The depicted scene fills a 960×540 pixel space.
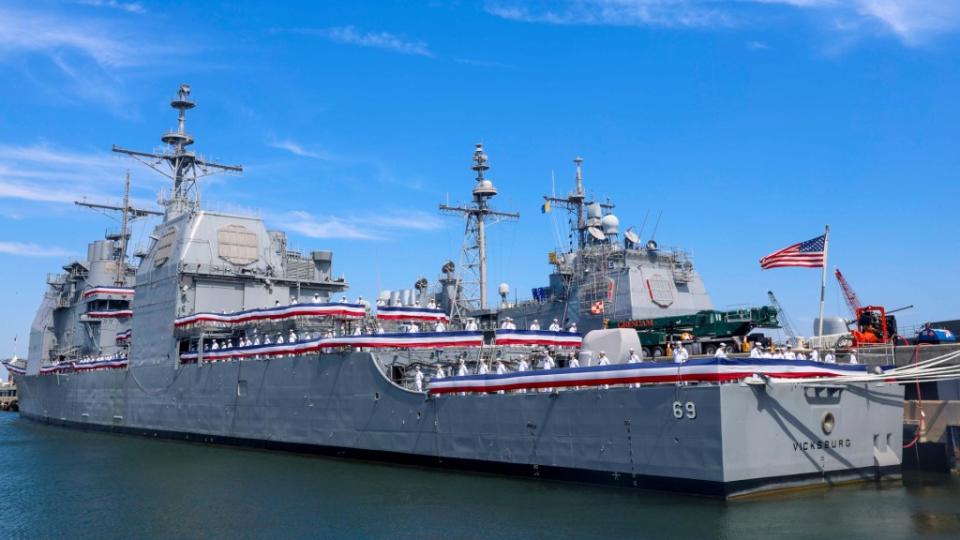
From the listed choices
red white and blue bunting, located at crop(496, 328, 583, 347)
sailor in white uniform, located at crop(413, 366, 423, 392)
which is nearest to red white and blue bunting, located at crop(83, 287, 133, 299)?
sailor in white uniform, located at crop(413, 366, 423, 392)

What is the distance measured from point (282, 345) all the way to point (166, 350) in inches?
356

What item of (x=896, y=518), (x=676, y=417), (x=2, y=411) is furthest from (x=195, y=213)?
(x=2, y=411)

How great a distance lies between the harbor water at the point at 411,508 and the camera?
15523 mm

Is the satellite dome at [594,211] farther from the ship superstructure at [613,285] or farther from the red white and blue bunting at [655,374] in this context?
the red white and blue bunting at [655,374]

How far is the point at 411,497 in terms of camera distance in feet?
63.8

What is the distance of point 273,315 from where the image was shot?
30.6 meters

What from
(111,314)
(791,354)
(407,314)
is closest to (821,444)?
(791,354)

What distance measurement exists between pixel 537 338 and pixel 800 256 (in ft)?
28.0

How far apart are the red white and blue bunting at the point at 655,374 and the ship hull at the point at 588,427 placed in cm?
26

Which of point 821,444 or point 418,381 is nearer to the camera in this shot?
point 821,444

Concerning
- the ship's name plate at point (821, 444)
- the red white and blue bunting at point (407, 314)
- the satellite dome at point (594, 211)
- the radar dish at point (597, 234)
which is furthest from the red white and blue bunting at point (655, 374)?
the satellite dome at point (594, 211)

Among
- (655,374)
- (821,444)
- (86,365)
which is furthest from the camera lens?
(86,365)

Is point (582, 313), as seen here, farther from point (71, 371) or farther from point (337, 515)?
point (71, 371)

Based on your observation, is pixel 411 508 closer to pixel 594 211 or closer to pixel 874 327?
pixel 874 327
